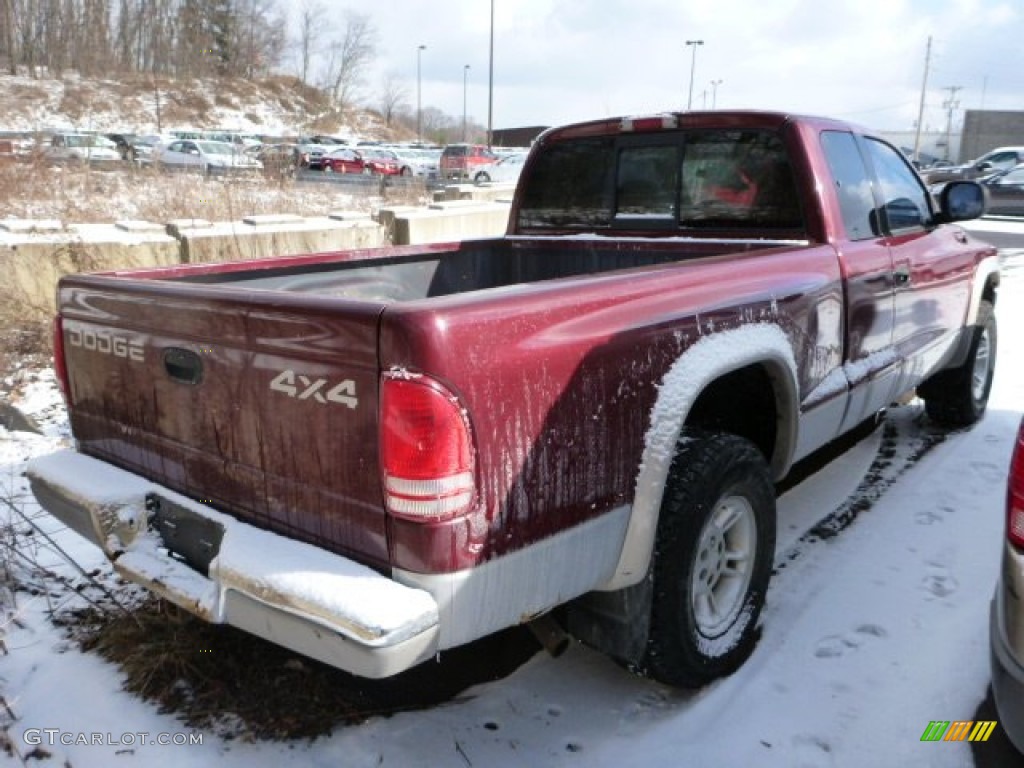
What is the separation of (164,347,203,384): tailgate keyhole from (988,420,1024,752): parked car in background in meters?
2.21

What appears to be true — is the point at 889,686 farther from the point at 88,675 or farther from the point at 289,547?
the point at 88,675

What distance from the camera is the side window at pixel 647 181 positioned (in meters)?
4.00

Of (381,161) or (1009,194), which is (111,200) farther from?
(381,161)

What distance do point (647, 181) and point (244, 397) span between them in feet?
8.66

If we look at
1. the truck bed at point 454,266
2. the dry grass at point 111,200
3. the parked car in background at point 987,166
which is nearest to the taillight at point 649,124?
the truck bed at point 454,266

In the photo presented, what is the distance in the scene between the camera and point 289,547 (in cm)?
210

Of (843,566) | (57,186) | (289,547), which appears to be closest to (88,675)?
(289,547)

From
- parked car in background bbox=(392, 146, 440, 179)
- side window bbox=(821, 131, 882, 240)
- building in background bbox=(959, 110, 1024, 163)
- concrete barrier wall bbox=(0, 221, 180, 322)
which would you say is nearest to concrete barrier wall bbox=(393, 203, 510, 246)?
concrete barrier wall bbox=(0, 221, 180, 322)

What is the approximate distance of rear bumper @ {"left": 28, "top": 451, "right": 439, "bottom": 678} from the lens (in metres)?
1.82

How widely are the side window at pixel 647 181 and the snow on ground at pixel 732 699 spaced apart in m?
1.80

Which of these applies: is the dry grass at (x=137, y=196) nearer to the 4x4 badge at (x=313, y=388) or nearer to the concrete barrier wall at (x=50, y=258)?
the concrete barrier wall at (x=50, y=258)

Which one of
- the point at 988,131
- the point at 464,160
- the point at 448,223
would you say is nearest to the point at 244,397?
the point at 448,223

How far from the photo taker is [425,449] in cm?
183

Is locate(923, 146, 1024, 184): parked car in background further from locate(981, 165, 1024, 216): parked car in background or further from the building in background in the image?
the building in background
